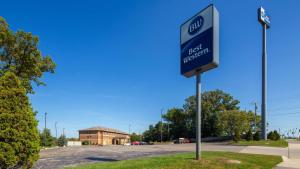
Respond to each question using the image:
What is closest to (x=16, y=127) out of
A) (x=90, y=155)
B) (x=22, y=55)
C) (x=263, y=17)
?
(x=90, y=155)

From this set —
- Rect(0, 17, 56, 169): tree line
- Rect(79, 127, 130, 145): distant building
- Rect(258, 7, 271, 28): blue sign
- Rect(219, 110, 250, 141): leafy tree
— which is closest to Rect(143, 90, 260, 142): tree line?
Rect(219, 110, 250, 141): leafy tree

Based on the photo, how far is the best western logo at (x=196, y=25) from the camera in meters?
12.5

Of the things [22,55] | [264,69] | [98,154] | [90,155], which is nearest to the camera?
[90,155]

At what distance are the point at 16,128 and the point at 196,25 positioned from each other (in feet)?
29.3

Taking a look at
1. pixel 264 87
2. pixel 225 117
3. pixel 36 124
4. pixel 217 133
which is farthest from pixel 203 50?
pixel 217 133

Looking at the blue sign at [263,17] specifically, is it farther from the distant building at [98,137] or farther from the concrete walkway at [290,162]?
the distant building at [98,137]

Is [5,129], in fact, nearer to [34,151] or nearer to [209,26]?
[34,151]

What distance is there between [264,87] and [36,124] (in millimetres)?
43856

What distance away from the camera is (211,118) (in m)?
74.4

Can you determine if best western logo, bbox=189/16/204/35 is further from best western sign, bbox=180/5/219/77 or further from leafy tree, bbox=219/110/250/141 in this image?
leafy tree, bbox=219/110/250/141

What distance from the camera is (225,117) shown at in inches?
2285

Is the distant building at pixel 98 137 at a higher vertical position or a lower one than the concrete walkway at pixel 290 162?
lower

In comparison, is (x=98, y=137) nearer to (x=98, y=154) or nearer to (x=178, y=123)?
(x=178, y=123)

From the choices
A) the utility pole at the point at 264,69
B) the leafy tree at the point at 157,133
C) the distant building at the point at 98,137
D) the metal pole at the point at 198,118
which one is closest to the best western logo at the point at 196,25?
the metal pole at the point at 198,118
